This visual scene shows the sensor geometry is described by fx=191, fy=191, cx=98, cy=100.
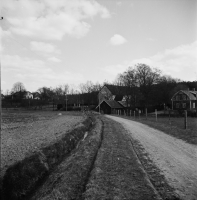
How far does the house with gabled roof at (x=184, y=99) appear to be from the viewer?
5512cm

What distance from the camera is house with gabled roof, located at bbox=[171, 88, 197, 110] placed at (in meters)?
55.1

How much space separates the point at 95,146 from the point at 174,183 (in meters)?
5.87

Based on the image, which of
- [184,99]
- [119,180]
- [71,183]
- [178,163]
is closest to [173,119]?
[178,163]

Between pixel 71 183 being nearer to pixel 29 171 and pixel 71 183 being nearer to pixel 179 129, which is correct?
pixel 29 171

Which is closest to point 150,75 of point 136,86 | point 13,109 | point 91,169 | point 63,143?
point 136,86

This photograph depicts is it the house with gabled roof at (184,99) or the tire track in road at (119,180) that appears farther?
the house with gabled roof at (184,99)

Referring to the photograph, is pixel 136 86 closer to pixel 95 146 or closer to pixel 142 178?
pixel 95 146

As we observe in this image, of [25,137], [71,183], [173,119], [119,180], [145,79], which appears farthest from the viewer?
[145,79]

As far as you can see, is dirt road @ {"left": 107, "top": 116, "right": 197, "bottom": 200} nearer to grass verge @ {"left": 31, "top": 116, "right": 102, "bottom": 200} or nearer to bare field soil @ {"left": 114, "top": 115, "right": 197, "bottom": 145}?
bare field soil @ {"left": 114, "top": 115, "right": 197, "bottom": 145}

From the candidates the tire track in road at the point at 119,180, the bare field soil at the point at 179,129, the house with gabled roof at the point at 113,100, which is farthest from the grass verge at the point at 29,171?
the house with gabled roof at the point at 113,100

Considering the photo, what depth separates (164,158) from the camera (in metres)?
8.05

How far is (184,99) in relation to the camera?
55.9 metres

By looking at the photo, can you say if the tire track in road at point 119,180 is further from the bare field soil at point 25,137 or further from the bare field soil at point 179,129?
the bare field soil at point 179,129

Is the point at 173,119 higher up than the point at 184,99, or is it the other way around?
the point at 184,99
